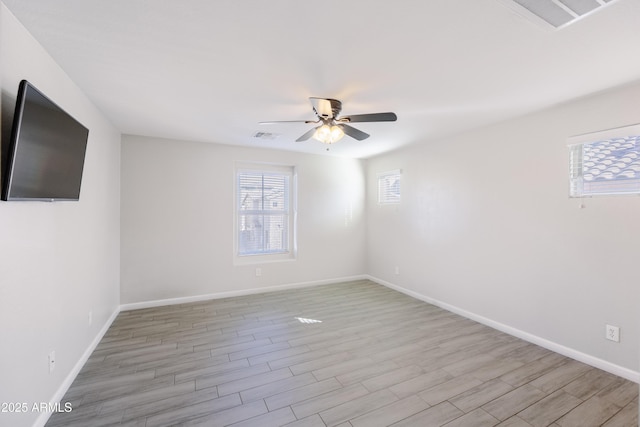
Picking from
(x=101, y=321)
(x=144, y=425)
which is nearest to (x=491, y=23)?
(x=144, y=425)

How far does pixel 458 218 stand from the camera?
11.9ft

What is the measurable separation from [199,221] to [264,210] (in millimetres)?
1068

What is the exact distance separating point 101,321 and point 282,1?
134 inches

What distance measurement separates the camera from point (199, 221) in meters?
4.10

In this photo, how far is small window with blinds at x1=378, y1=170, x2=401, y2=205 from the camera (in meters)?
4.71

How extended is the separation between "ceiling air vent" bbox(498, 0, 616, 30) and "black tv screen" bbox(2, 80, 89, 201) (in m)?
2.43

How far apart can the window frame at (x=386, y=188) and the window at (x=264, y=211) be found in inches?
63.8

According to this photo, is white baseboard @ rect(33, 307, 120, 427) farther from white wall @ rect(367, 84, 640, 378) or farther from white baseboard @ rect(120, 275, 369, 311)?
white wall @ rect(367, 84, 640, 378)

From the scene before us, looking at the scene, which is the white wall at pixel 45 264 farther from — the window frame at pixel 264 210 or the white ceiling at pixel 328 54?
the window frame at pixel 264 210

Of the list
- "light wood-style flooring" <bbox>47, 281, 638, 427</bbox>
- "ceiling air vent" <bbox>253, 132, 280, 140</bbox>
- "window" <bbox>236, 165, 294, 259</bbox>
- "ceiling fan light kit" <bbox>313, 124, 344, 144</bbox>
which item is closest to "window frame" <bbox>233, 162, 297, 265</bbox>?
"window" <bbox>236, 165, 294, 259</bbox>

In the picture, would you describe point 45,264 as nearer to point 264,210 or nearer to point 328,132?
point 328,132

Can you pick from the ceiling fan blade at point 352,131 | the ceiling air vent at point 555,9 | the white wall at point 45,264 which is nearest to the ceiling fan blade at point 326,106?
the ceiling fan blade at point 352,131

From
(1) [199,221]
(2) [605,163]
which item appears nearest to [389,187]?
(2) [605,163]

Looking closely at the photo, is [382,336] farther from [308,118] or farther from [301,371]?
[308,118]
